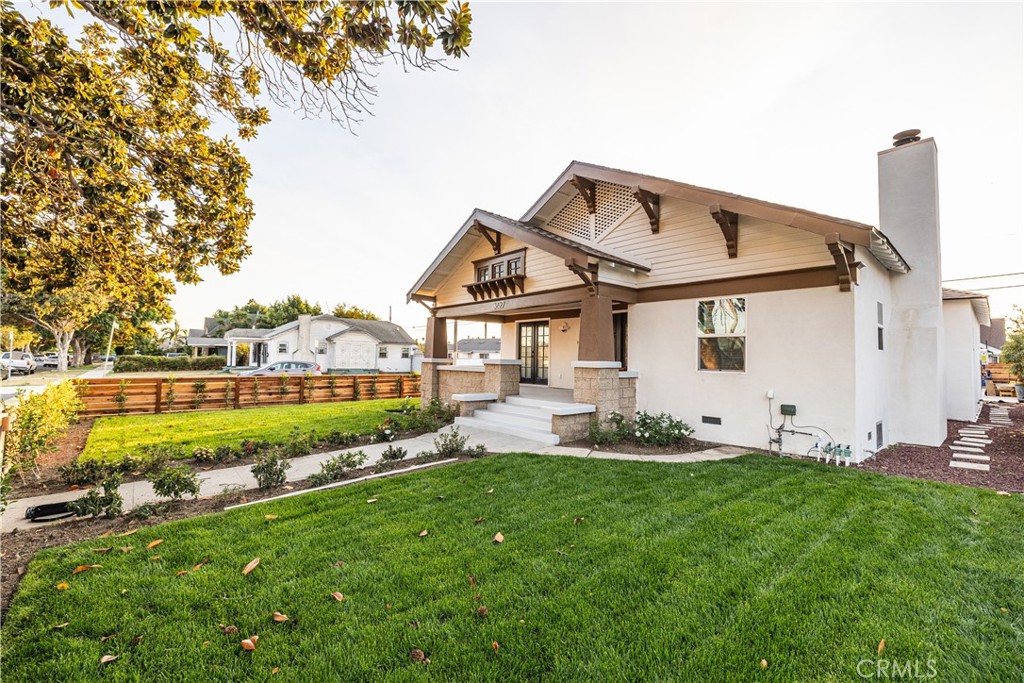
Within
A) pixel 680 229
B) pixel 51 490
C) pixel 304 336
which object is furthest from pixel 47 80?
pixel 304 336

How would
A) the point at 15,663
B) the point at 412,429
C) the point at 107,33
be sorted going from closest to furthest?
the point at 15,663, the point at 107,33, the point at 412,429

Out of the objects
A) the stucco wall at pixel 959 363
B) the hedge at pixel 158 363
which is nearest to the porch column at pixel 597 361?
the stucco wall at pixel 959 363

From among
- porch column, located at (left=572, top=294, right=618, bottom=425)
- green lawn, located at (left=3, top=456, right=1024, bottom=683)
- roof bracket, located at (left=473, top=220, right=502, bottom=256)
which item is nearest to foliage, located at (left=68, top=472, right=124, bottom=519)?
green lawn, located at (left=3, top=456, right=1024, bottom=683)

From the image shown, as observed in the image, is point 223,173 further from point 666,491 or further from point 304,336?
point 304,336

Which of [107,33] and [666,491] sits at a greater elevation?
[107,33]

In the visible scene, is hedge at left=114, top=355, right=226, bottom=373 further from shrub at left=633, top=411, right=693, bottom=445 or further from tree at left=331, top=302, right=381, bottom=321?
shrub at left=633, top=411, right=693, bottom=445

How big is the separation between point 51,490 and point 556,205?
403 inches

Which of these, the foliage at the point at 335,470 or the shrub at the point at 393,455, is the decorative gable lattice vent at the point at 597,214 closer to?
the shrub at the point at 393,455

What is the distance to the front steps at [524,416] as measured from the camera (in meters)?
7.92

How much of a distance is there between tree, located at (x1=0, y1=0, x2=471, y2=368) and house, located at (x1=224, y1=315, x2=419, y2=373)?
26.5 m

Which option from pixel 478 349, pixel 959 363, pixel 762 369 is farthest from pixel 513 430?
pixel 478 349

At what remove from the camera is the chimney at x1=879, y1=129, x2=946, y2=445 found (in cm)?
825

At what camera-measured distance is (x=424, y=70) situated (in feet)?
12.7

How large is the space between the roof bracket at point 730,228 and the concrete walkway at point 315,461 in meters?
3.53
